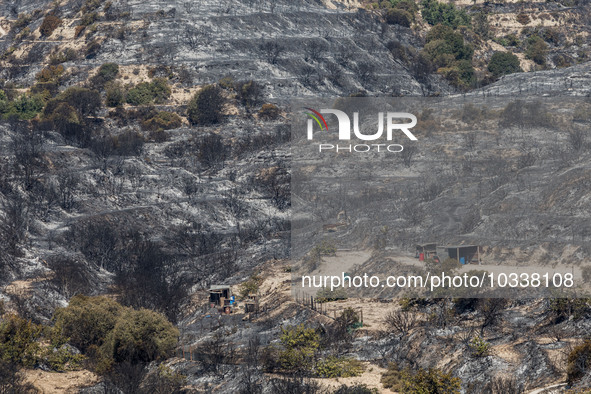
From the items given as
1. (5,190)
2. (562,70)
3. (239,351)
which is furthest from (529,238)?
(562,70)

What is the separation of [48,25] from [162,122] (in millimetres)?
31307

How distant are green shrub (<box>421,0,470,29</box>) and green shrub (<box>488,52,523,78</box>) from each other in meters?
13.0

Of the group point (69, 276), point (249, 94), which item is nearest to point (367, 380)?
point (69, 276)

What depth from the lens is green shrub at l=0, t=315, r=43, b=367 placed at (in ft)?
211

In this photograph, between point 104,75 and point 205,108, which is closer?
point 205,108

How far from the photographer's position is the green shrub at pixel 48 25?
495 ft

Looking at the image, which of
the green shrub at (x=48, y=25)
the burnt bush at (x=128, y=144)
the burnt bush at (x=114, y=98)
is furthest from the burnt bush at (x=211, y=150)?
the green shrub at (x=48, y=25)

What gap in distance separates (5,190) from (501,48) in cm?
8054

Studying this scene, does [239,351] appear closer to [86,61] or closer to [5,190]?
[5,190]

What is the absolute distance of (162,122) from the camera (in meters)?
129

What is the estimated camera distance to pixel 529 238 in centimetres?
6619

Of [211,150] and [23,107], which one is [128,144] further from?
[23,107]

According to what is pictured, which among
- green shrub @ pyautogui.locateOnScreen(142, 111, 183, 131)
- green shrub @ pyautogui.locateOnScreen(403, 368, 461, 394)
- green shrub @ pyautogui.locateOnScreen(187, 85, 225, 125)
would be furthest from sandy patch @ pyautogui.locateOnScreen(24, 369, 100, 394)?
green shrub @ pyautogui.locateOnScreen(187, 85, 225, 125)

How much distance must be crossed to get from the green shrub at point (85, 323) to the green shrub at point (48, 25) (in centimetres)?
8218
